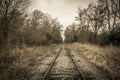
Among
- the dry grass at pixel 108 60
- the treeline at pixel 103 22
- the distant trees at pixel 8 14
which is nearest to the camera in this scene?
the dry grass at pixel 108 60

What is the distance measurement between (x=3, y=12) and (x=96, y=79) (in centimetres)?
1082

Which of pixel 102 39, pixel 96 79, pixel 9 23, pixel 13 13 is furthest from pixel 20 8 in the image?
pixel 102 39

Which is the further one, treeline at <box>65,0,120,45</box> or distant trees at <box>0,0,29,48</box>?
treeline at <box>65,0,120,45</box>

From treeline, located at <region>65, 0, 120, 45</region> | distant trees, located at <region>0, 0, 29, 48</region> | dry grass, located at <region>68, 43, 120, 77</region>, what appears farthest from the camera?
treeline, located at <region>65, 0, 120, 45</region>

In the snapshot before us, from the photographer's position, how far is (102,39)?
74.2 feet

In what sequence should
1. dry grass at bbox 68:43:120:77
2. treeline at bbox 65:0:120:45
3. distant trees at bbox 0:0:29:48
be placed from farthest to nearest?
treeline at bbox 65:0:120:45 < distant trees at bbox 0:0:29:48 < dry grass at bbox 68:43:120:77

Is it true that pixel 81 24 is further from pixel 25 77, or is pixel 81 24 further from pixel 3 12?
pixel 25 77

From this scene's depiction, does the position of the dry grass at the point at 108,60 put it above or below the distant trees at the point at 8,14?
below

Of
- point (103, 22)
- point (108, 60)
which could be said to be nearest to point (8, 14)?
point (108, 60)

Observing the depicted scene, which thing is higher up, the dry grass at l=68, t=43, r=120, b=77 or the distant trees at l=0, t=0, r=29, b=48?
the distant trees at l=0, t=0, r=29, b=48

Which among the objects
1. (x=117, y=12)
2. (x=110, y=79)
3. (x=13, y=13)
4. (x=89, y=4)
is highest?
(x=89, y=4)

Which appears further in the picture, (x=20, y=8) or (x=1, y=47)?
(x=20, y=8)

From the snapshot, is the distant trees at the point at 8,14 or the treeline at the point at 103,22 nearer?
the distant trees at the point at 8,14

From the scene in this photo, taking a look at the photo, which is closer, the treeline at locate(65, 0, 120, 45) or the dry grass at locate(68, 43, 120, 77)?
the dry grass at locate(68, 43, 120, 77)
